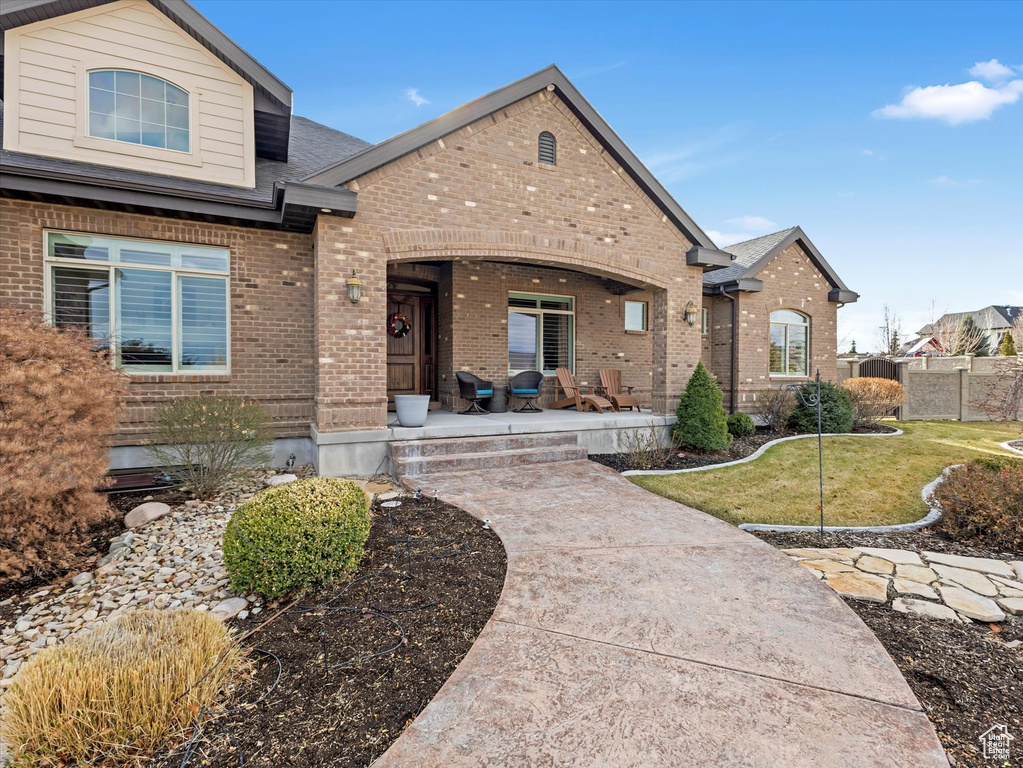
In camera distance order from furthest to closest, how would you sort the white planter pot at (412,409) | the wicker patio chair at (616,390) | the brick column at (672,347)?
the wicker patio chair at (616,390), the brick column at (672,347), the white planter pot at (412,409)

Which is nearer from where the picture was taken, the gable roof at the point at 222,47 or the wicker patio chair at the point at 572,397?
the gable roof at the point at 222,47

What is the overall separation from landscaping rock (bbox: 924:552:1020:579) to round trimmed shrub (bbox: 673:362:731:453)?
12.8 ft

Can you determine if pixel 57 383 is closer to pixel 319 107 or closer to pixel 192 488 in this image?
pixel 192 488

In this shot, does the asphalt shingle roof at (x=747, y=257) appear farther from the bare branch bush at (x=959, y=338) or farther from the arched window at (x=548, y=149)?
the bare branch bush at (x=959, y=338)

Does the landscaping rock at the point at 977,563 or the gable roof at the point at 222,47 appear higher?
the gable roof at the point at 222,47

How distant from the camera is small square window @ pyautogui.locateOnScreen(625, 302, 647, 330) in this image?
12.1 m

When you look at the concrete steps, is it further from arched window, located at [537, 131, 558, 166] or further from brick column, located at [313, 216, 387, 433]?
arched window, located at [537, 131, 558, 166]

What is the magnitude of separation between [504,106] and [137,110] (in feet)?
17.4

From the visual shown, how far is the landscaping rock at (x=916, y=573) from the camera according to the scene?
359 centimetres

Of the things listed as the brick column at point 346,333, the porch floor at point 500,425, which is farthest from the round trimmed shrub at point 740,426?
the brick column at point 346,333

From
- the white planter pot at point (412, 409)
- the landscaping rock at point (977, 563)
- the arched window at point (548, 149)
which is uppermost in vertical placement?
the arched window at point (548, 149)

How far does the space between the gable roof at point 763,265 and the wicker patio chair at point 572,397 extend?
4.74m

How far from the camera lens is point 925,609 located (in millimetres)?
3129

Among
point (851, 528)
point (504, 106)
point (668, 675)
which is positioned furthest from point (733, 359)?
point (668, 675)
